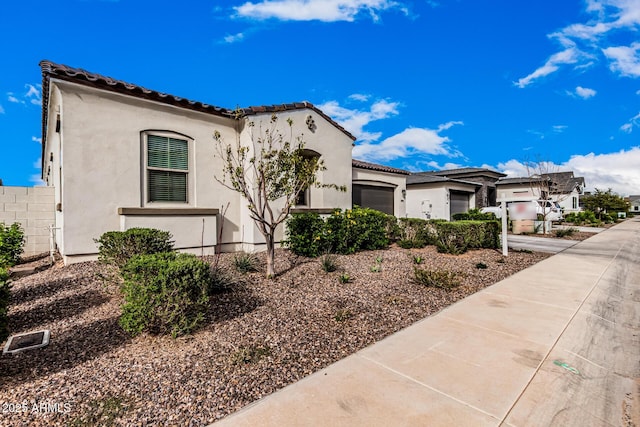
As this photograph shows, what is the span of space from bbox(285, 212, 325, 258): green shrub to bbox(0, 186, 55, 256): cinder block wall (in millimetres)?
6757

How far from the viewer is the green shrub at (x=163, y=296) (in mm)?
3443

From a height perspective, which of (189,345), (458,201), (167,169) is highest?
→ (167,169)

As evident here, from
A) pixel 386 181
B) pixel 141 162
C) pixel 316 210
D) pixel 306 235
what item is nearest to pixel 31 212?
pixel 141 162


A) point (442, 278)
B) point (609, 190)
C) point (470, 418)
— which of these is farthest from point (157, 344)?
point (609, 190)

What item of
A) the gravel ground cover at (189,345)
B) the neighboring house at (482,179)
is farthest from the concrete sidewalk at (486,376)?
the neighboring house at (482,179)

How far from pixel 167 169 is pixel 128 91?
76.9 inches

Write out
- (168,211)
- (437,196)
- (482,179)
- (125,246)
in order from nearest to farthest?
(125,246) → (168,211) → (437,196) → (482,179)

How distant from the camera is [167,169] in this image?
7.83m

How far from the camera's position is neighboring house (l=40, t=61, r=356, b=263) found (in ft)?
21.7

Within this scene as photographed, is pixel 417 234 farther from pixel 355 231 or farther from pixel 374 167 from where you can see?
pixel 374 167

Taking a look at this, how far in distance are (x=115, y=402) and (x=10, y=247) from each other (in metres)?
6.14

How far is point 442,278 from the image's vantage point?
6086 mm

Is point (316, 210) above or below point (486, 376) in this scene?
above

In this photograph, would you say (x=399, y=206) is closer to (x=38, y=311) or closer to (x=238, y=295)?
(x=238, y=295)
